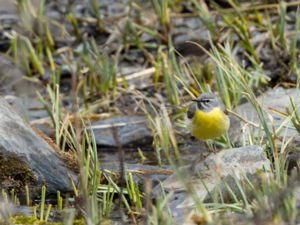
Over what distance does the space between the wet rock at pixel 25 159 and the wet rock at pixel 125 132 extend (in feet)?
5.29

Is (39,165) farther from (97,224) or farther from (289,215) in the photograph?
(289,215)

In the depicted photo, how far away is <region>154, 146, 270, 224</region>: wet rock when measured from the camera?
5660 millimetres

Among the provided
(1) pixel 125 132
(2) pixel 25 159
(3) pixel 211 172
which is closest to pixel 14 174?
(2) pixel 25 159

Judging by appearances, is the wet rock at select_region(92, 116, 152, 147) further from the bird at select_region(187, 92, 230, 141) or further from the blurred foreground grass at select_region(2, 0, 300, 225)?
the bird at select_region(187, 92, 230, 141)

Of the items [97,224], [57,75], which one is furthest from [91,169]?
[57,75]

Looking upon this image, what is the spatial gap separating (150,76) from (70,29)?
5.53 ft

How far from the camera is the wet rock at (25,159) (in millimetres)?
6227

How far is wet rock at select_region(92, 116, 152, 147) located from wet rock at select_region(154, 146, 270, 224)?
1887 millimetres

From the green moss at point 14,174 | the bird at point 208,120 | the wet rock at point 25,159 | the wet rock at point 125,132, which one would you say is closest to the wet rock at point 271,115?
the bird at point 208,120

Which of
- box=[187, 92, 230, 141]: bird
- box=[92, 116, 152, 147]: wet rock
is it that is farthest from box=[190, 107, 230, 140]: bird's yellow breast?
box=[92, 116, 152, 147]: wet rock

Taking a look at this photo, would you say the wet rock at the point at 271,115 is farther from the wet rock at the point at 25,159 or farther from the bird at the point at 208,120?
the wet rock at the point at 25,159

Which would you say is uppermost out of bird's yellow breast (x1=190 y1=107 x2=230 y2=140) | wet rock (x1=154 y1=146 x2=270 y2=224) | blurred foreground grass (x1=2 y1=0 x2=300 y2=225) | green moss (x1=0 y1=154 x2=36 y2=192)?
blurred foreground grass (x1=2 y1=0 x2=300 y2=225)

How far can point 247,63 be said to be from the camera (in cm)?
945

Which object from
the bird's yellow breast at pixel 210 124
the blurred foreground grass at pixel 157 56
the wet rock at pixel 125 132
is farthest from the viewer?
the wet rock at pixel 125 132
